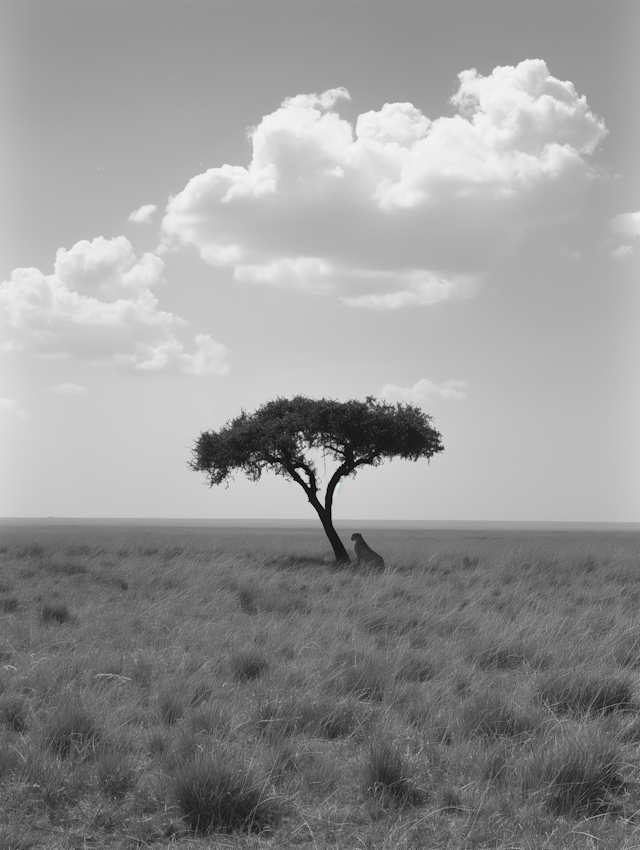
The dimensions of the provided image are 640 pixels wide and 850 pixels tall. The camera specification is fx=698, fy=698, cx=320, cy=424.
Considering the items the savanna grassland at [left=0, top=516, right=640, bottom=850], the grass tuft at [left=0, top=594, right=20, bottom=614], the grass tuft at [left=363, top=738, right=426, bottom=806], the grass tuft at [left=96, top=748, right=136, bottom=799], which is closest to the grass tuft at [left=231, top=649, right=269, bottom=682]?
the savanna grassland at [left=0, top=516, right=640, bottom=850]

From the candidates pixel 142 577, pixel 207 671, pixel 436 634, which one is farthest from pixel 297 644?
pixel 142 577

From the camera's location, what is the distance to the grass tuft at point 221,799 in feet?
14.4

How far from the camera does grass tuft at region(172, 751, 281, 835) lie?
4.40m

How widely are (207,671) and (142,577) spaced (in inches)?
390

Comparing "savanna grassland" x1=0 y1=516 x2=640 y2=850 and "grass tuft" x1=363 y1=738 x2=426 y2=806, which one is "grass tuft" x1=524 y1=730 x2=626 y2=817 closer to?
"savanna grassland" x1=0 y1=516 x2=640 y2=850

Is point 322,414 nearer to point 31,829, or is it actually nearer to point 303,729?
point 303,729

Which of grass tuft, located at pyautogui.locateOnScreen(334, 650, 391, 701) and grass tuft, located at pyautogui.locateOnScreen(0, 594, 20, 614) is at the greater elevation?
grass tuft, located at pyautogui.locateOnScreen(334, 650, 391, 701)

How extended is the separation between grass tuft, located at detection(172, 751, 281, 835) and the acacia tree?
20840mm

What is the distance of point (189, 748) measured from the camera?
206 inches

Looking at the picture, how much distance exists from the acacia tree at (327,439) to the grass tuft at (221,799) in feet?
68.4

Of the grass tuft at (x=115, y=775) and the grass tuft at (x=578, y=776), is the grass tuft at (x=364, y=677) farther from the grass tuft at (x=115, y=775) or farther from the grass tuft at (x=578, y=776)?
the grass tuft at (x=115, y=775)

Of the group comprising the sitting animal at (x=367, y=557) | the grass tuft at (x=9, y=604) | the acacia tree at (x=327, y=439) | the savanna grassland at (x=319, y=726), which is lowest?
the sitting animal at (x=367, y=557)

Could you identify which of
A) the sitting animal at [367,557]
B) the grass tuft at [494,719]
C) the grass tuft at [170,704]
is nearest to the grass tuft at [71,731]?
the grass tuft at [170,704]

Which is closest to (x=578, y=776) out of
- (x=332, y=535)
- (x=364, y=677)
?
(x=364, y=677)
